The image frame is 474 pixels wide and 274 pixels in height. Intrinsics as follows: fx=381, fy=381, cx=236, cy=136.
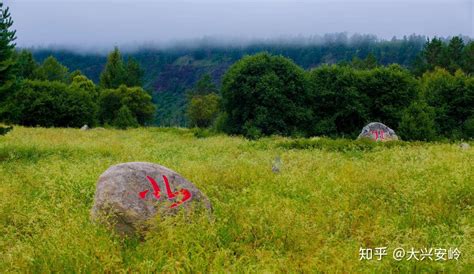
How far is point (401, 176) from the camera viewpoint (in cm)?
1098

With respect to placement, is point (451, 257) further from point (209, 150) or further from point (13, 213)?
point (209, 150)

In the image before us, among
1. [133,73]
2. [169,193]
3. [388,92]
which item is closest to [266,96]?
[388,92]

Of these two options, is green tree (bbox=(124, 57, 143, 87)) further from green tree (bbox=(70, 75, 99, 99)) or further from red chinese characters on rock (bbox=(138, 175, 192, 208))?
red chinese characters on rock (bbox=(138, 175, 192, 208))

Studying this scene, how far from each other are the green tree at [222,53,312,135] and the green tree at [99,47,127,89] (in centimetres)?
4552

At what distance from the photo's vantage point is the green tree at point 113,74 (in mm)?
77750

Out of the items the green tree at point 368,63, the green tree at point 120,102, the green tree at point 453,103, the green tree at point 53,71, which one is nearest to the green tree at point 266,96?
the green tree at point 453,103

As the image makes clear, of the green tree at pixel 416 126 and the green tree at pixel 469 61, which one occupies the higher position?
the green tree at pixel 469 61

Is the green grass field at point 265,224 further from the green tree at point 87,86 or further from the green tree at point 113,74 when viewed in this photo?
the green tree at point 113,74

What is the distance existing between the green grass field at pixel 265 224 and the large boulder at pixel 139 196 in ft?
1.23

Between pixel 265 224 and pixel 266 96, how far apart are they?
29401 millimetres

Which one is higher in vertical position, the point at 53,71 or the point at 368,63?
the point at 368,63

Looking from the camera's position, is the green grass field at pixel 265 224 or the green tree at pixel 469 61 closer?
the green grass field at pixel 265 224

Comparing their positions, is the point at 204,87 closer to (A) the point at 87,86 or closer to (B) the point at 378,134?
(A) the point at 87,86

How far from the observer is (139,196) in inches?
287
